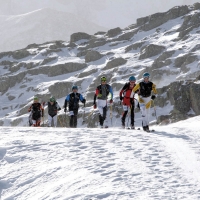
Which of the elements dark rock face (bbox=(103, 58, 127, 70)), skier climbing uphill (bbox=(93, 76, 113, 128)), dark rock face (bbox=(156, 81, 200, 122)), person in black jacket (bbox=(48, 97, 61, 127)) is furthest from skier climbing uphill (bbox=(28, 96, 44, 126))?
dark rock face (bbox=(103, 58, 127, 70))

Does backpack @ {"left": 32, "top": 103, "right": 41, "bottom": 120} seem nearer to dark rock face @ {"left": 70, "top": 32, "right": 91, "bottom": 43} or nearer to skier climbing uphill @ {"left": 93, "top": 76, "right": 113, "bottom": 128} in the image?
skier climbing uphill @ {"left": 93, "top": 76, "right": 113, "bottom": 128}

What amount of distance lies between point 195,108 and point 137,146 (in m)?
38.3

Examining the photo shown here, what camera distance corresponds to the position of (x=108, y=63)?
109562 mm

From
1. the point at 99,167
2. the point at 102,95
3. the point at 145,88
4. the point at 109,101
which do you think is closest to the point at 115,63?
the point at 109,101

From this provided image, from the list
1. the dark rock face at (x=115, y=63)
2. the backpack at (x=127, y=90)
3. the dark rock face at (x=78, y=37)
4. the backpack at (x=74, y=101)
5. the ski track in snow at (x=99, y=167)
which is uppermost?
the dark rock face at (x=78, y=37)

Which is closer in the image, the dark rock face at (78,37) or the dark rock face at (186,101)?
the dark rock face at (186,101)

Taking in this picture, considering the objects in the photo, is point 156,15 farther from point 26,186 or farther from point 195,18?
point 26,186

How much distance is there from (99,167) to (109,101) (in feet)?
29.2

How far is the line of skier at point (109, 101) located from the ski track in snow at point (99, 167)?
2700 millimetres

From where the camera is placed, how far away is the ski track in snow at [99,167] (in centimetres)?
634

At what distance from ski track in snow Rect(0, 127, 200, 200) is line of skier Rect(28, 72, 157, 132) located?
2.70 metres

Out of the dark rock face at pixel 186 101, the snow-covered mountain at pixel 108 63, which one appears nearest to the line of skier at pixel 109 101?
the dark rock face at pixel 186 101

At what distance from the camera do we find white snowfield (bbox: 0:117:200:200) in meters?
6.33

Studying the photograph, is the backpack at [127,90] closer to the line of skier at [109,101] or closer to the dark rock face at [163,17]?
the line of skier at [109,101]
